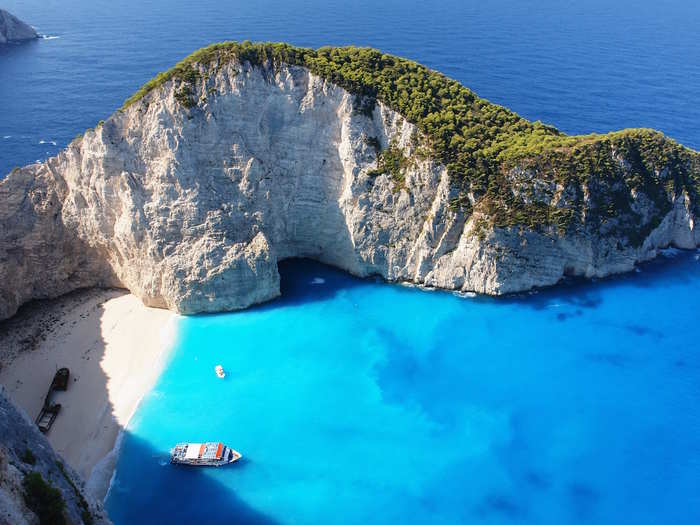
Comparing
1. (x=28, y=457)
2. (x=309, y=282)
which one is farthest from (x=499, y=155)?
(x=28, y=457)

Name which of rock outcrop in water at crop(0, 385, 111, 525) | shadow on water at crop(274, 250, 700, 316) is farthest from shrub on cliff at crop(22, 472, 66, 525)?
shadow on water at crop(274, 250, 700, 316)

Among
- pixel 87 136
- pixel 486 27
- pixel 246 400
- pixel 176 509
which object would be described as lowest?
pixel 176 509

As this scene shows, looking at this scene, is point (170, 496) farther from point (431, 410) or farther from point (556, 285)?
point (556, 285)

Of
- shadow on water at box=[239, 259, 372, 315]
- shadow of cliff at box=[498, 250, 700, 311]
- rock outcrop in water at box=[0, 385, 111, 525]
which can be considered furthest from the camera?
shadow on water at box=[239, 259, 372, 315]

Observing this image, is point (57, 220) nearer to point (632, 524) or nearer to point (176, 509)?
point (176, 509)

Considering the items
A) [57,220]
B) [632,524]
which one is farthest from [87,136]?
[632,524]

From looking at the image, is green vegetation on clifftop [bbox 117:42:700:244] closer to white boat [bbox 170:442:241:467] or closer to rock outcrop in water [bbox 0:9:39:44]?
white boat [bbox 170:442:241:467]
